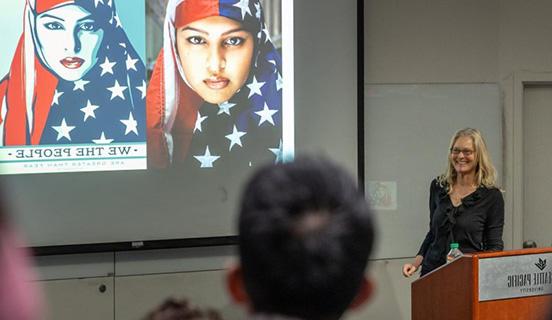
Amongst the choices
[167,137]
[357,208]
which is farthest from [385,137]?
[357,208]

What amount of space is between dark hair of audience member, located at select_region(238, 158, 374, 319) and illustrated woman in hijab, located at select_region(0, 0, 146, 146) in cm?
313

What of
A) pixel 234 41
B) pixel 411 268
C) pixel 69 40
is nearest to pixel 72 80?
pixel 69 40

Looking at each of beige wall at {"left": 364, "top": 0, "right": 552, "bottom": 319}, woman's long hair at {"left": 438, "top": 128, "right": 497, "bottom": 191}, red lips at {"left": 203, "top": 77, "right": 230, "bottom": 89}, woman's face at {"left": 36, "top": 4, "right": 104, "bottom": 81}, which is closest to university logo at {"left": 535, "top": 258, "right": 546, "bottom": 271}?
woman's long hair at {"left": 438, "top": 128, "right": 497, "bottom": 191}

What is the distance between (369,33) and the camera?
452 centimetres

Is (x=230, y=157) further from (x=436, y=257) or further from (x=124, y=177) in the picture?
(x=436, y=257)

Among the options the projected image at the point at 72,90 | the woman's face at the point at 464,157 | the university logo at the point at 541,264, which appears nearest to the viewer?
the university logo at the point at 541,264

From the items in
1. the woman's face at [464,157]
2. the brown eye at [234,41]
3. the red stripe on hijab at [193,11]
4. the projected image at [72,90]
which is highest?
the red stripe on hijab at [193,11]

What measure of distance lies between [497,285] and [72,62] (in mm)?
2346

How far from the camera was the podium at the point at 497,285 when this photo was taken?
263cm

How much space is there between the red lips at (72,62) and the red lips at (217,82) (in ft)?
2.18

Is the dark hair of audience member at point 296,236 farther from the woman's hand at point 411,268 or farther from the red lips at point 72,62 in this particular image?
the red lips at point 72,62

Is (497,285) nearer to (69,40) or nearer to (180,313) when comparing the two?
(180,313)

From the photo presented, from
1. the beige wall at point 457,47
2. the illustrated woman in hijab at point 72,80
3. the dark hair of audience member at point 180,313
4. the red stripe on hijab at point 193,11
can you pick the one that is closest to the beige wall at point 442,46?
the beige wall at point 457,47

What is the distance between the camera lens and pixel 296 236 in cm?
80
